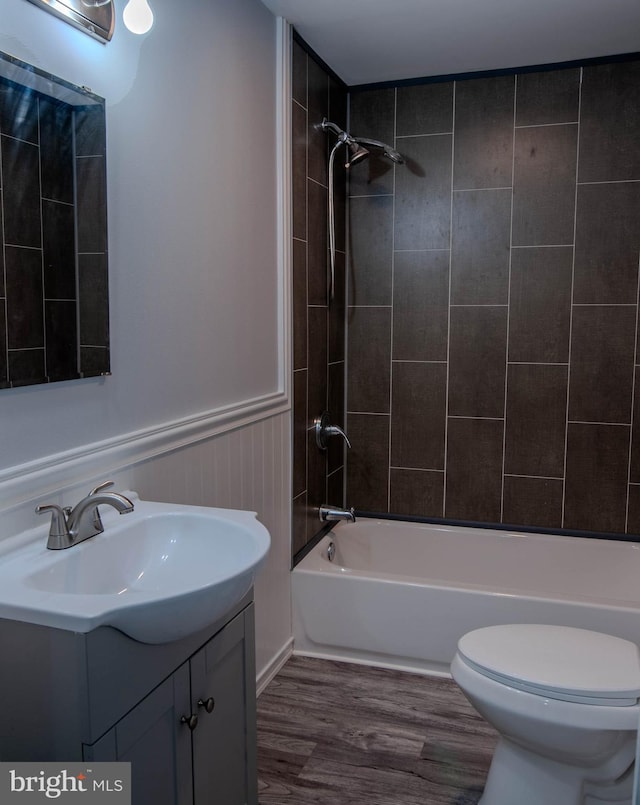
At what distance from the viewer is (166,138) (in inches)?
76.7

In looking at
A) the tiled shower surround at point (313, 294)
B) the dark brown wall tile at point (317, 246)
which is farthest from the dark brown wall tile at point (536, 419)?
the dark brown wall tile at point (317, 246)

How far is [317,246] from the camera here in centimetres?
305

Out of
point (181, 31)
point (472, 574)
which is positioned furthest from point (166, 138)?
point (472, 574)

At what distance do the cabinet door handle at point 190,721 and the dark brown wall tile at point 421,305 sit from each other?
7.25 ft

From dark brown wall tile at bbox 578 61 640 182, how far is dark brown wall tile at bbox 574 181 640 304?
7 cm

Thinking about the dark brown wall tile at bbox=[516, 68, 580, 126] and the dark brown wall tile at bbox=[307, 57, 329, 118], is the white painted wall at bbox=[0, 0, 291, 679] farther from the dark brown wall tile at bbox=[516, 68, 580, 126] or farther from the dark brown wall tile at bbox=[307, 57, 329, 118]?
the dark brown wall tile at bbox=[516, 68, 580, 126]

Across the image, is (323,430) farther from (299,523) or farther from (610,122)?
(610,122)

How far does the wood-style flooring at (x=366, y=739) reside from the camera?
2.07 metres

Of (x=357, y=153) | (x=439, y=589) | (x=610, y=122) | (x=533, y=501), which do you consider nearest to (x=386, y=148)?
(x=357, y=153)

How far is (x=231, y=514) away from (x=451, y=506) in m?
1.95

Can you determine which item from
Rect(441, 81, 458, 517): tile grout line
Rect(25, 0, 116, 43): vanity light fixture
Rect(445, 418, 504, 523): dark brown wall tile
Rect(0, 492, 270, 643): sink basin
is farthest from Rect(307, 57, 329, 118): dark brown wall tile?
Rect(0, 492, 270, 643): sink basin

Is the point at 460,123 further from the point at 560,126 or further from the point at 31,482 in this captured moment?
the point at 31,482

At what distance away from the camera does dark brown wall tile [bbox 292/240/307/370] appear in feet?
9.19

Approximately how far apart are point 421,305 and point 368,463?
31.3 inches
